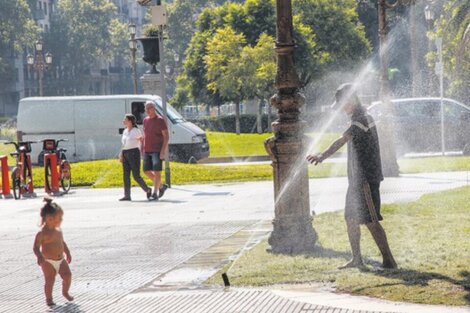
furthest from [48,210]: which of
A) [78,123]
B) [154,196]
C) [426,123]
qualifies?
[78,123]

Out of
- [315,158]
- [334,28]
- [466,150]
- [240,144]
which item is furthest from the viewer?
[334,28]

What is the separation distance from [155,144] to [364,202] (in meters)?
11.1

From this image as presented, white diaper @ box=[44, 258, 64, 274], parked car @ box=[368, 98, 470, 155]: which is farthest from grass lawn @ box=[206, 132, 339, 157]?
white diaper @ box=[44, 258, 64, 274]

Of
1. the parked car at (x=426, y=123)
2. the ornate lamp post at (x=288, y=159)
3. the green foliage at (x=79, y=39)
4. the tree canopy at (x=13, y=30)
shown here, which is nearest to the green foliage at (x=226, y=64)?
the parked car at (x=426, y=123)

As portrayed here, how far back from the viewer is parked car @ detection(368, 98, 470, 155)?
33406 mm

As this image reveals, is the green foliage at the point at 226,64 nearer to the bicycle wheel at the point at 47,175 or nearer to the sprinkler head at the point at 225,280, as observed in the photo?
the bicycle wheel at the point at 47,175

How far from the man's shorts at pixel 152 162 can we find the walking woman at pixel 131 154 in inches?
6.1

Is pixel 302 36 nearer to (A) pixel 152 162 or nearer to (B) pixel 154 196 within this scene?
(A) pixel 152 162

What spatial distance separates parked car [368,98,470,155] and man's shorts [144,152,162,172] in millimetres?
12767

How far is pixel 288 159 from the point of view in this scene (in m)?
12.3

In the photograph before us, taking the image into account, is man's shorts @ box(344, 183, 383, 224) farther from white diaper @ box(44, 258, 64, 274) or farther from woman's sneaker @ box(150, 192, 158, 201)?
woman's sneaker @ box(150, 192, 158, 201)

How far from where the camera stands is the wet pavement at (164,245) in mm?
9586

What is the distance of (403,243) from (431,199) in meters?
5.29

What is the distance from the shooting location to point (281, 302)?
366 inches
